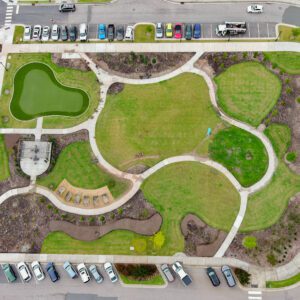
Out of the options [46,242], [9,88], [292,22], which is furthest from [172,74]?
[46,242]

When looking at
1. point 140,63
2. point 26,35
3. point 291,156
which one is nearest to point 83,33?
point 26,35

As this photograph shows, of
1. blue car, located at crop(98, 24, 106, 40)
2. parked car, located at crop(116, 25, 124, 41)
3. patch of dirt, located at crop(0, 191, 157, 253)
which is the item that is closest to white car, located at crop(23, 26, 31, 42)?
blue car, located at crop(98, 24, 106, 40)

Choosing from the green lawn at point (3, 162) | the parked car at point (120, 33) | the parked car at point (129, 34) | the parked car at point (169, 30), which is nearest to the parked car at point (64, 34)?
the parked car at point (120, 33)

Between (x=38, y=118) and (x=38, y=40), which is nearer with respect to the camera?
(x=38, y=118)

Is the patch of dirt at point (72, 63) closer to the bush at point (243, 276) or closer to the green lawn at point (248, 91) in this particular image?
the green lawn at point (248, 91)

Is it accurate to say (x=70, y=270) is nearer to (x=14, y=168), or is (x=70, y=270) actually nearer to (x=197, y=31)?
(x=14, y=168)

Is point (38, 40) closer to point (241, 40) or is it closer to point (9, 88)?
point (9, 88)

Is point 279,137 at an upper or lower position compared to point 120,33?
lower

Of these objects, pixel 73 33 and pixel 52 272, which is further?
pixel 73 33
